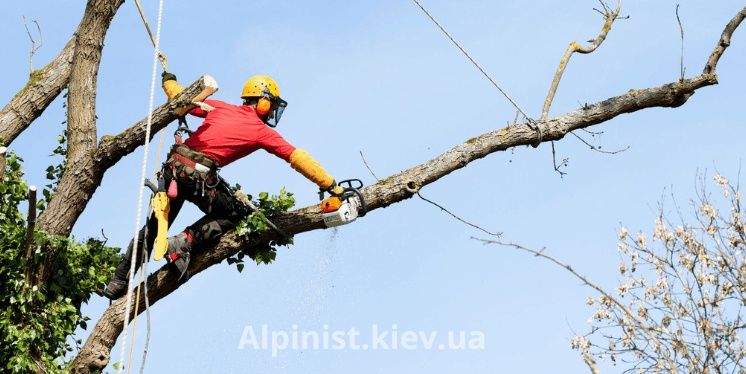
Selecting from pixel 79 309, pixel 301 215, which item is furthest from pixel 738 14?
pixel 79 309

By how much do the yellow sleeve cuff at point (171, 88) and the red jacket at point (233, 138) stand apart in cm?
66

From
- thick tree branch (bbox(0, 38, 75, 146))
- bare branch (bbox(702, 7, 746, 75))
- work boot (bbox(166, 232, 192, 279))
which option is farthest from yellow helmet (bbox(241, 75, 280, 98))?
bare branch (bbox(702, 7, 746, 75))

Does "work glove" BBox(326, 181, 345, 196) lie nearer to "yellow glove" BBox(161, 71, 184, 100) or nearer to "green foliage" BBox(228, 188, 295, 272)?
"green foliage" BBox(228, 188, 295, 272)

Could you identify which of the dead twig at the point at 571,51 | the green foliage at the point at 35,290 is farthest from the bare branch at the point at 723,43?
the green foliage at the point at 35,290

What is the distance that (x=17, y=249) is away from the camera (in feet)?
27.1

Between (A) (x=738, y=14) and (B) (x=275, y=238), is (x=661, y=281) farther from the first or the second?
(B) (x=275, y=238)

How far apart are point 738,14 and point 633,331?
279 centimetres

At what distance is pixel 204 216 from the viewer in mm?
8148

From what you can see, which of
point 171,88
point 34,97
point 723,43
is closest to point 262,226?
point 171,88

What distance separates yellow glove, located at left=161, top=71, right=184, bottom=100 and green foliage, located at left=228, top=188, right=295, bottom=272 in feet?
3.59

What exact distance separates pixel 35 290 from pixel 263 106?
2070 millimetres

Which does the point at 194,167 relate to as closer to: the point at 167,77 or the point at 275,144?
the point at 275,144

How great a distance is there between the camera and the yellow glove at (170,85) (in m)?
8.59

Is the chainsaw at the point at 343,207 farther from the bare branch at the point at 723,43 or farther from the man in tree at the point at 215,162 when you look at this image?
the bare branch at the point at 723,43
